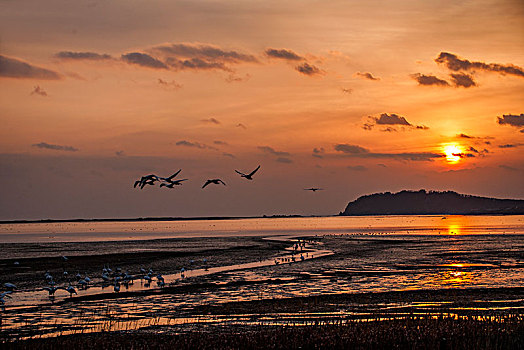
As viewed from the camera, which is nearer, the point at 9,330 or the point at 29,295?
the point at 9,330

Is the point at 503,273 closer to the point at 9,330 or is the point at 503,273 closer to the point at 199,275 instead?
the point at 199,275

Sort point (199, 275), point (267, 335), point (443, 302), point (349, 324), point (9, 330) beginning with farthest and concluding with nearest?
point (199, 275) < point (443, 302) < point (9, 330) < point (349, 324) < point (267, 335)

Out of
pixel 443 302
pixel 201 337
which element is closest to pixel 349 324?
pixel 201 337

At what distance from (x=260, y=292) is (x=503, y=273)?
55.5ft

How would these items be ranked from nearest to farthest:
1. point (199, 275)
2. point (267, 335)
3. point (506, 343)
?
1. point (506, 343)
2. point (267, 335)
3. point (199, 275)

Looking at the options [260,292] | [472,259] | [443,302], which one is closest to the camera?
[443,302]

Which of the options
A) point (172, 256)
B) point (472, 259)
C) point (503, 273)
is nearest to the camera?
point (503, 273)

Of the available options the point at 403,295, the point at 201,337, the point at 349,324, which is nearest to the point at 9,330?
the point at 201,337

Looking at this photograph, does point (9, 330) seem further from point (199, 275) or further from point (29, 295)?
point (199, 275)

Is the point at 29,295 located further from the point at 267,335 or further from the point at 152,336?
the point at 267,335

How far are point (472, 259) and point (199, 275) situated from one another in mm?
23440

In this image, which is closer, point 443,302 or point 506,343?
point 506,343

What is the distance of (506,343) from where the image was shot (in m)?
17.8

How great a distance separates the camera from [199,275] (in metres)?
44.3
